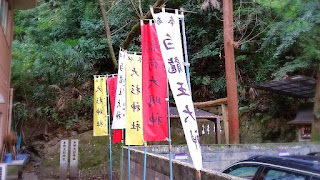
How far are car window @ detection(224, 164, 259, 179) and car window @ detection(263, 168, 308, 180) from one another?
0.69ft

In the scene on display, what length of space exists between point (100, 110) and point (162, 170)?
18.0 feet

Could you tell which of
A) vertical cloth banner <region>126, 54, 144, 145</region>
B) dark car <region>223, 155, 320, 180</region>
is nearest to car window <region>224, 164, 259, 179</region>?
dark car <region>223, 155, 320, 180</region>

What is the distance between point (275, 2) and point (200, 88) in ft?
19.6

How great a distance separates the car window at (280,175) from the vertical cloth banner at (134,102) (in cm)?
311

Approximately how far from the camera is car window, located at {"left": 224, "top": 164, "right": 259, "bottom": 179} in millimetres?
3820

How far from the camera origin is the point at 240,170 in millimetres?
4121

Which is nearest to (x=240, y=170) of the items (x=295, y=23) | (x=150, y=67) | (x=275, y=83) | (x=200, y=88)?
(x=150, y=67)

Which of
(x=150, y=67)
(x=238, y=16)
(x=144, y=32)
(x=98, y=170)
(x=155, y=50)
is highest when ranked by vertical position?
(x=238, y=16)

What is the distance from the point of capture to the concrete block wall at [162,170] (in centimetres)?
391

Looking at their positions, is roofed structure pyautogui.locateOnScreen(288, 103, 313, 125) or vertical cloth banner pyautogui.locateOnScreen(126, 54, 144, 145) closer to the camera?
vertical cloth banner pyautogui.locateOnScreen(126, 54, 144, 145)

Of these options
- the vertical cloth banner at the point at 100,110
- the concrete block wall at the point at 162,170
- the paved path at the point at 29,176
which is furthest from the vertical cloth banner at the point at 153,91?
the paved path at the point at 29,176

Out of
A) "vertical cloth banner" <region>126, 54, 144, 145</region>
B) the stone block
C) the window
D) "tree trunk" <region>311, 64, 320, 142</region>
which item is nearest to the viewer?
the stone block

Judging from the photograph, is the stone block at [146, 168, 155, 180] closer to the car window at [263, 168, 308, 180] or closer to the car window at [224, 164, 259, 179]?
the car window at [224, 164, 259, 179]

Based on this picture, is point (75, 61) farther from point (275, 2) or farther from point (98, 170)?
point (275, 2)
